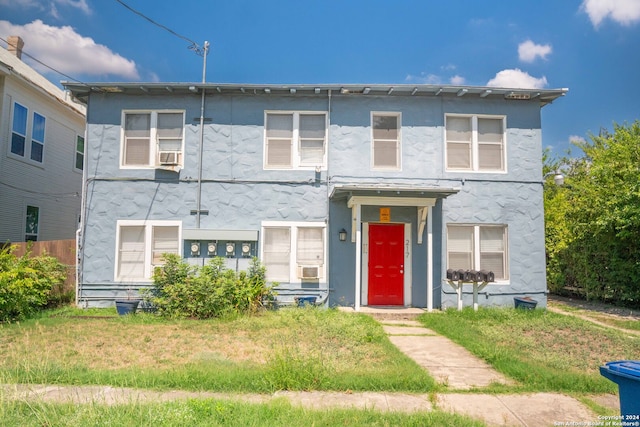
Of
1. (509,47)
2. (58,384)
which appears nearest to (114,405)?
(58,384)

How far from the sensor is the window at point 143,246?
1003 cm

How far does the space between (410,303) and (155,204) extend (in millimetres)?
7337

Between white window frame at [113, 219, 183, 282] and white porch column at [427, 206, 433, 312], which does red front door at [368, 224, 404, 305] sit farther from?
white window frame at [113, 219, 183, 282]

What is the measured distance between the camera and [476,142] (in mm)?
10422

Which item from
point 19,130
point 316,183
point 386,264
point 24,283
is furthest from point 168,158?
point 19,130

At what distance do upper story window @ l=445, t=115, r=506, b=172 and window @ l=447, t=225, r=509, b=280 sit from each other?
1.68 m

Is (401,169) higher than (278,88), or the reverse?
(278,88)

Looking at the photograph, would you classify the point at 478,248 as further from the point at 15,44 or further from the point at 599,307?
the point at 15,44

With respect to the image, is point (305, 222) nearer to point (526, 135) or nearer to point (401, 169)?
point (401, 169)

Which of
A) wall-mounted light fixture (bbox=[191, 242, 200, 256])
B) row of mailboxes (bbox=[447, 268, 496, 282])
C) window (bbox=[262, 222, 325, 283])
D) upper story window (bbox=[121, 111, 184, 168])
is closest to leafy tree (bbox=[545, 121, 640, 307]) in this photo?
row of mailboxes (bbox=[447, 268, 496, 282])

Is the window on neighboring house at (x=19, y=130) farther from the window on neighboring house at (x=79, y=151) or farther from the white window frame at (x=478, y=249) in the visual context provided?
the white window frame at (x=478, y=249)

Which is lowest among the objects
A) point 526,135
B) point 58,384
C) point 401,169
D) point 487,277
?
point 58,384

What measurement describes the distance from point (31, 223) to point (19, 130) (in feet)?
10.7

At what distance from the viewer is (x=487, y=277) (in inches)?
361
